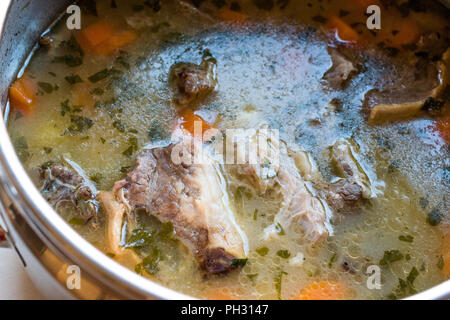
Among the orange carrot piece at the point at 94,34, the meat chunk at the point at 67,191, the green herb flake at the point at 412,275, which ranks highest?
the orange carrot piece at the point at 94,34

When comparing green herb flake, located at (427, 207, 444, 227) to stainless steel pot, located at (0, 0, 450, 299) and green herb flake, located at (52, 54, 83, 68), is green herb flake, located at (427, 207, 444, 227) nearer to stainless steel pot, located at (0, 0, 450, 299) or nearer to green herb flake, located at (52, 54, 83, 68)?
stainless steel pot, located at (0, 0, 450, 299)

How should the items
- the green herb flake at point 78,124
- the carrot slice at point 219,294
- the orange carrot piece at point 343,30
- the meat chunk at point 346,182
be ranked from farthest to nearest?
1. the orange carrot piece at point 343,30
2. the green herb flake at point 78,124
3. the meat chunk at point 346,182
4. the carrot slice at point 219,294

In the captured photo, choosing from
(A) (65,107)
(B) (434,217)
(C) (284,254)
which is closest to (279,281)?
(C) (284,254)

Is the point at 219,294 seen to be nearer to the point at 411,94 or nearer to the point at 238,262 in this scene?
the point at 238,262

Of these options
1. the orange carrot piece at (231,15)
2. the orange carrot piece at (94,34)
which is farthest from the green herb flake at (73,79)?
the orange carrot piece at (231,15)

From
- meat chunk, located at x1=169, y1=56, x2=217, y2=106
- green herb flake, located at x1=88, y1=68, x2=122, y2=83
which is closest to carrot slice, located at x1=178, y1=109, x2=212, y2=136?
meat chunk, located at x1=169, y1=56, x2=217, y2=106

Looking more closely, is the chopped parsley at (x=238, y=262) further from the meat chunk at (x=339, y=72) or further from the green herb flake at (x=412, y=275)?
the meat chunk at (x=339, y=72)

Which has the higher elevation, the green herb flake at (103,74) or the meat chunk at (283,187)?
the green herb flake at (103,74)
